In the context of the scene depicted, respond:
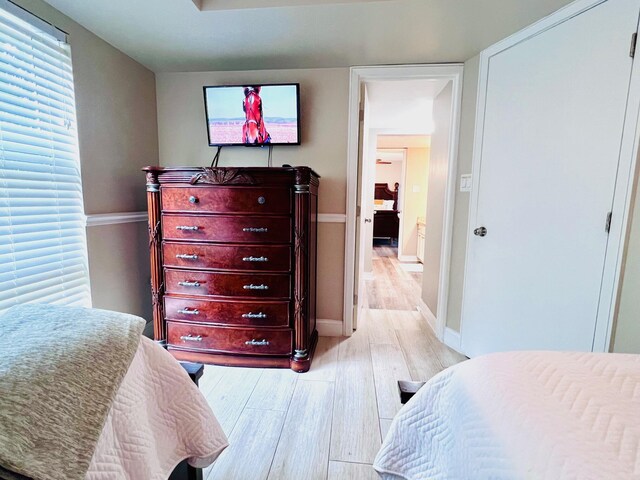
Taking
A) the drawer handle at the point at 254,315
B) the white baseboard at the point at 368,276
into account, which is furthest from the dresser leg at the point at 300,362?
the white baseboard at the point at 368,276

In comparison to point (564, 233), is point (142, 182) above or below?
above

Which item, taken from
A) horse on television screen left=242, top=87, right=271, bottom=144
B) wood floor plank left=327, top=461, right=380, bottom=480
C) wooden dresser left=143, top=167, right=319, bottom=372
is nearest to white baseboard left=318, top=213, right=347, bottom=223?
wooden dresser left=143, top=167, right=319, bottom=372

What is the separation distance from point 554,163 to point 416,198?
4148 mm

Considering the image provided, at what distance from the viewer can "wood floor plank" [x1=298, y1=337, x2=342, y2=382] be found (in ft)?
6.07

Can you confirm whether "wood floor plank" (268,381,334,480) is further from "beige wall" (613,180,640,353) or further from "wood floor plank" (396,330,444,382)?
"beige wall" (613,180,640,353)

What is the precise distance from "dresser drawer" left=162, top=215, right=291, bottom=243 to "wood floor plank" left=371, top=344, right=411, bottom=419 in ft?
3.47

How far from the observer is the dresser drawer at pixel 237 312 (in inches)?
72.9

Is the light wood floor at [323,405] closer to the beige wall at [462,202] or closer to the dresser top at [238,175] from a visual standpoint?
the beige wall at [462,202]

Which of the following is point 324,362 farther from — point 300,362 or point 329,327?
point 329,327

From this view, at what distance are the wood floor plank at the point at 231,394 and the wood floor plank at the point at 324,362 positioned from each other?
1.06ft

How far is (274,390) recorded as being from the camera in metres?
1.70

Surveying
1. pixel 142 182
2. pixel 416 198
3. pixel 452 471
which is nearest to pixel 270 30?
pixel 142 182

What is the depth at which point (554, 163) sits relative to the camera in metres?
1.58

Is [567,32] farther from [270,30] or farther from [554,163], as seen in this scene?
[270,30]
